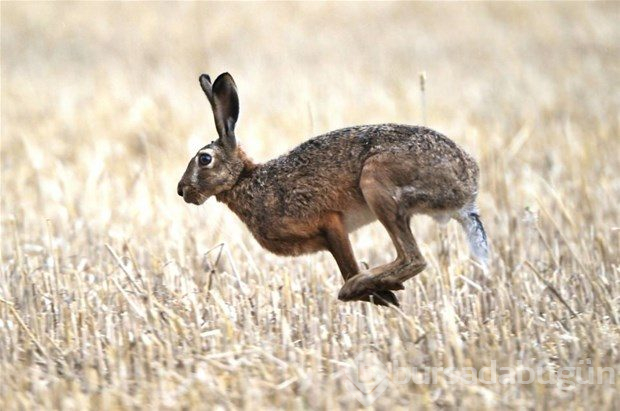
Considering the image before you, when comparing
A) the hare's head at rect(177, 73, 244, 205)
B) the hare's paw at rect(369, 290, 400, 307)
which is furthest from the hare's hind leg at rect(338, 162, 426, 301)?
the hare's head at rect(177, 73, 244, 205)

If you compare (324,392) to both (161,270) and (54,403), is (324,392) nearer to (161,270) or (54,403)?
(54,403)

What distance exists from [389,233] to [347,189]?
1.05ft

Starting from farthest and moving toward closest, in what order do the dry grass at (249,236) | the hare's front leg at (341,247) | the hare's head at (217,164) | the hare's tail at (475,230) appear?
the hare's head at (217,164) → the hare's tail at (475,230) → the hare's front leg at (341,247) → the dry grass at (249,236)

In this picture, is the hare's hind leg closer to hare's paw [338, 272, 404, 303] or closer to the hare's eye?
hare's paw [338, 272, 404, 303]

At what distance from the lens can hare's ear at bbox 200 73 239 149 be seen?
5262 mm

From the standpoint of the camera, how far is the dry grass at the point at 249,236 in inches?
175

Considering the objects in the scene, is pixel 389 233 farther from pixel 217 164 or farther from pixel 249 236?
pixel 249 236

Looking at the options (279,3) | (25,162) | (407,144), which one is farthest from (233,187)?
(279,3)

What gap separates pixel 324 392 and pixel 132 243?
3.25 metres

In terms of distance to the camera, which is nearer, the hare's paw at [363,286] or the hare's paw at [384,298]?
the hare's paw at [363,286]

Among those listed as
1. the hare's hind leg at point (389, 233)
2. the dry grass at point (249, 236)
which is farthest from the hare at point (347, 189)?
the dry grass at point (249, 236)

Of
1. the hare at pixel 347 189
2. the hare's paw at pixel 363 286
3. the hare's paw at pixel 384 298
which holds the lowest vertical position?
the hare's paw at pixel 384 298

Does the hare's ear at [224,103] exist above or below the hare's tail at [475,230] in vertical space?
above

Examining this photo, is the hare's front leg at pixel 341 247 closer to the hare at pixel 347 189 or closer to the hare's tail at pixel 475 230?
the hare at pixel 347 189
